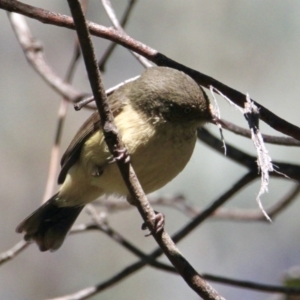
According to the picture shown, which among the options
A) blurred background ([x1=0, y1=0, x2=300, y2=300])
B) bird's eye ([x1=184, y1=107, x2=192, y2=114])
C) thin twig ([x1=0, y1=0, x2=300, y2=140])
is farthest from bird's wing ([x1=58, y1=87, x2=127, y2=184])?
blurred background ([x1=0, y1=0, x2=300, y2=300])

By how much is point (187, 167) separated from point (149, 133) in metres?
3.14

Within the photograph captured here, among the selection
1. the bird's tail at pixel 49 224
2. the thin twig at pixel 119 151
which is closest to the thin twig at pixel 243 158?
the thin twig at pixel 119 151

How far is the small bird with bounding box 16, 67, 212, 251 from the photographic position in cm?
328

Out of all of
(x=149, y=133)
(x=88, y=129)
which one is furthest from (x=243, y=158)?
(x=88, y=129)

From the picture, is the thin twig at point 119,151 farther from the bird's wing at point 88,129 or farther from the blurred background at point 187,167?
the blurred background at point 187,167

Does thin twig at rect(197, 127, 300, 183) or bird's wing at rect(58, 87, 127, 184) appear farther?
bird's wing at rect(58, 87, 127, 184)

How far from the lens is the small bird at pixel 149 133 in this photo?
10.7ft

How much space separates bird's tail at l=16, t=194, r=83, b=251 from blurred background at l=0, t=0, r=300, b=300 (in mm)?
2033

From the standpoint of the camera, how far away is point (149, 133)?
10.7 ft

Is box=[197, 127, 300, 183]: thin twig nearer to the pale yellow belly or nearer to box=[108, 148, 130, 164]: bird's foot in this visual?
the pale yellow belly

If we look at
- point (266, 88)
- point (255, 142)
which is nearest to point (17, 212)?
point (266, 88)

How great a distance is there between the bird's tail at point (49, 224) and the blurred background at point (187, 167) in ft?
6.67

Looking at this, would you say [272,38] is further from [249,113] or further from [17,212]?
[249,113]

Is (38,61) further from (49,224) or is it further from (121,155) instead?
(121,155)
